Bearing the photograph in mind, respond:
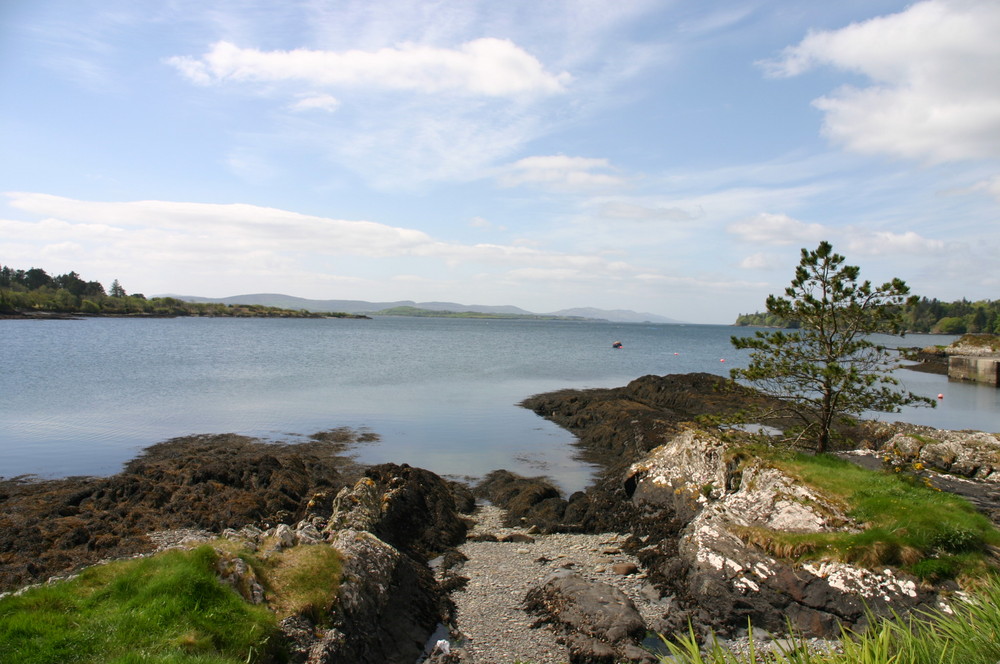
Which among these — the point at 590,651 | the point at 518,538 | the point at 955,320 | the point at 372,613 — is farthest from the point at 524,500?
the point at 955,320

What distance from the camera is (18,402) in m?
32.1

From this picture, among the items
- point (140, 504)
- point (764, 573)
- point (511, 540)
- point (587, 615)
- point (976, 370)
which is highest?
point (976, 370)

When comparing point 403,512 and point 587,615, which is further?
point 403,512

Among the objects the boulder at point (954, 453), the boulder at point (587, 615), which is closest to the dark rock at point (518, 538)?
the boulder at point (587, 615)

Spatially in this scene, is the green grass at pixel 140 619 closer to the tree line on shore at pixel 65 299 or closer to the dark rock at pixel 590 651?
the dark rock at pixel 590 651

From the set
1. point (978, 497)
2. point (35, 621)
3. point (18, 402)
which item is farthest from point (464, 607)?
point (18, 402)

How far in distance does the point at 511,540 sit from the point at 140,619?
379 inches

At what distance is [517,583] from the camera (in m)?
12.3

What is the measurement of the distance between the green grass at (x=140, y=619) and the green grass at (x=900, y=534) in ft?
30.4

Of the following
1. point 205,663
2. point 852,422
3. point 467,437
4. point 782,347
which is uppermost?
point 782,347

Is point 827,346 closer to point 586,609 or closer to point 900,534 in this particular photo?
point 900,534

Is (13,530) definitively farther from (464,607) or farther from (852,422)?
(852,422)

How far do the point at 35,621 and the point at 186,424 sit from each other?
944 inches

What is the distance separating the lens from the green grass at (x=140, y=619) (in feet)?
21.6
